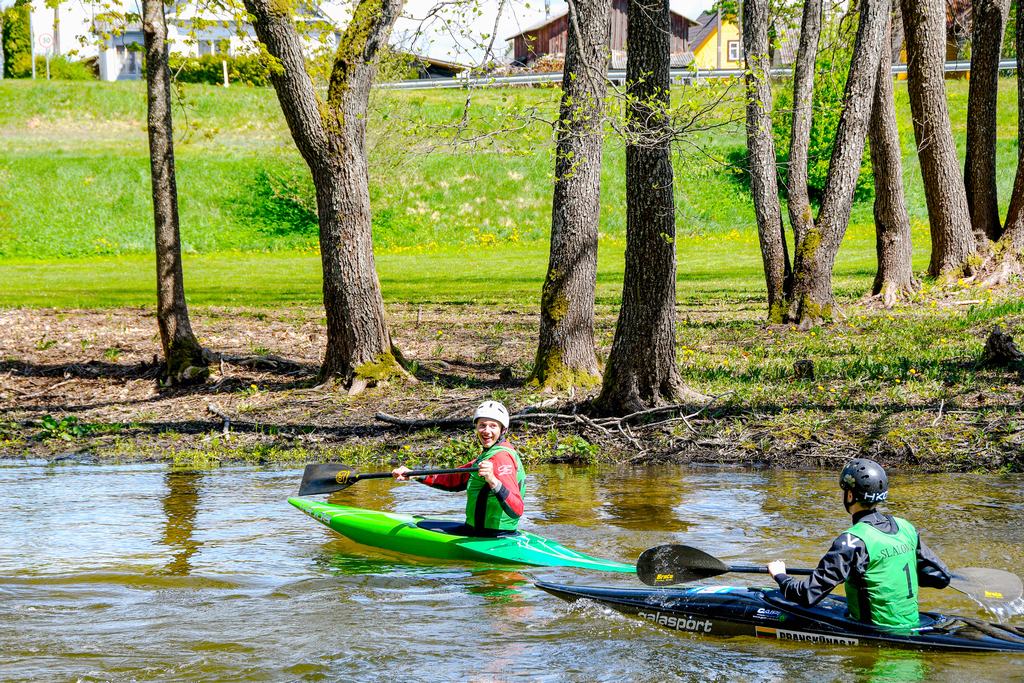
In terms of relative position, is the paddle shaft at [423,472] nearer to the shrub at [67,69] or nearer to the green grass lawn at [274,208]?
the green grass lawn at [274,208]

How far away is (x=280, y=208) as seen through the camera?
40219 millimetres

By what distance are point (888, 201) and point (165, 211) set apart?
37.7 feet

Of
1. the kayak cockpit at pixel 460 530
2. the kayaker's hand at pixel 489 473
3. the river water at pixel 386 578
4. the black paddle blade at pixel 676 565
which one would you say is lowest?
the river water at pixel 386 578

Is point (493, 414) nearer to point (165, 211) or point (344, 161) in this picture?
point (344, 161)

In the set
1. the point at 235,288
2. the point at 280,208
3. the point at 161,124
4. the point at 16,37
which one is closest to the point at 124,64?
the point at 16,37

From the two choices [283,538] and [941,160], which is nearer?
[283,538]

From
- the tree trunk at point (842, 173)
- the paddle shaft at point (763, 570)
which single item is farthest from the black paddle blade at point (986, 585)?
the tree trunk at point (842, 173)

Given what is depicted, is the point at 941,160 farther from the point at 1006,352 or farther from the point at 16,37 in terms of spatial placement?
the point at 16,37

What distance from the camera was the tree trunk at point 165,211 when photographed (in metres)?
13.1

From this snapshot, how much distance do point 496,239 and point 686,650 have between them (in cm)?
3320

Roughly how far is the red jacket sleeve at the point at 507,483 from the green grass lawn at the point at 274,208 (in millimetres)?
16631

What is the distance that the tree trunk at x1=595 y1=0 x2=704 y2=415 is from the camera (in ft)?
34.0

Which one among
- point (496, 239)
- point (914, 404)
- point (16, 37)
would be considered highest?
point (16, 37)

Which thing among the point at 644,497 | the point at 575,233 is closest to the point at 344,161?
the point at 575,233
